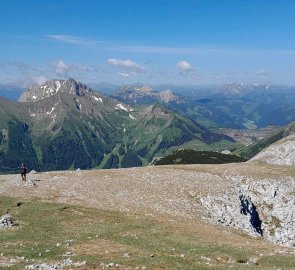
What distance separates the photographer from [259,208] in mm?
84500

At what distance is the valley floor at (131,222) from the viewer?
3222cm

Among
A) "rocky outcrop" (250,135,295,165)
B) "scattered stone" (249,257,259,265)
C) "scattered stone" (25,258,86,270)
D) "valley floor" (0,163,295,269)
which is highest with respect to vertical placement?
"scattered stone" (25,258,86,270)

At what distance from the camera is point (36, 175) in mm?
80438

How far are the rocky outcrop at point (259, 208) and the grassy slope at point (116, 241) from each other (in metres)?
18.5

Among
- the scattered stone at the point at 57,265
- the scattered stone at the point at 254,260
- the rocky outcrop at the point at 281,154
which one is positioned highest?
the scattered stone at the point at 57,265

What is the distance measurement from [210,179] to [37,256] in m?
55.3

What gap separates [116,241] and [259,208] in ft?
170

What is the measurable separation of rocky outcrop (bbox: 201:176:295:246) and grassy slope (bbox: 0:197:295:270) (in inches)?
728

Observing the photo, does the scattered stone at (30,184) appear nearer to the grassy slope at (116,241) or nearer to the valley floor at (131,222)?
the valley floor at (131,222)

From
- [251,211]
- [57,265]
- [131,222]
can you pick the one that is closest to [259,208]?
[251,211]

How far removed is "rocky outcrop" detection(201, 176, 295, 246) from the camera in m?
72.8

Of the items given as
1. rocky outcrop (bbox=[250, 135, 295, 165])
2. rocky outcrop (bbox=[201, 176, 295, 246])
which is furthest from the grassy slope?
rocky outcrop (bbox=[250, 135, 295, 165])

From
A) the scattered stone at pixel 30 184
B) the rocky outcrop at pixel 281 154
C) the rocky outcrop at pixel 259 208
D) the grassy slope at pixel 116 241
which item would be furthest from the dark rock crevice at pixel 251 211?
the rocky outcrop at pixel 281 154

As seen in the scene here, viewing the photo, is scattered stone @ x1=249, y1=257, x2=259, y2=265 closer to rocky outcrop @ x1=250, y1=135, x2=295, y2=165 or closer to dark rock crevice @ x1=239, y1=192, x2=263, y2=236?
dark rock crevice @ x1=239, y1=192, x2=263, y2=236
